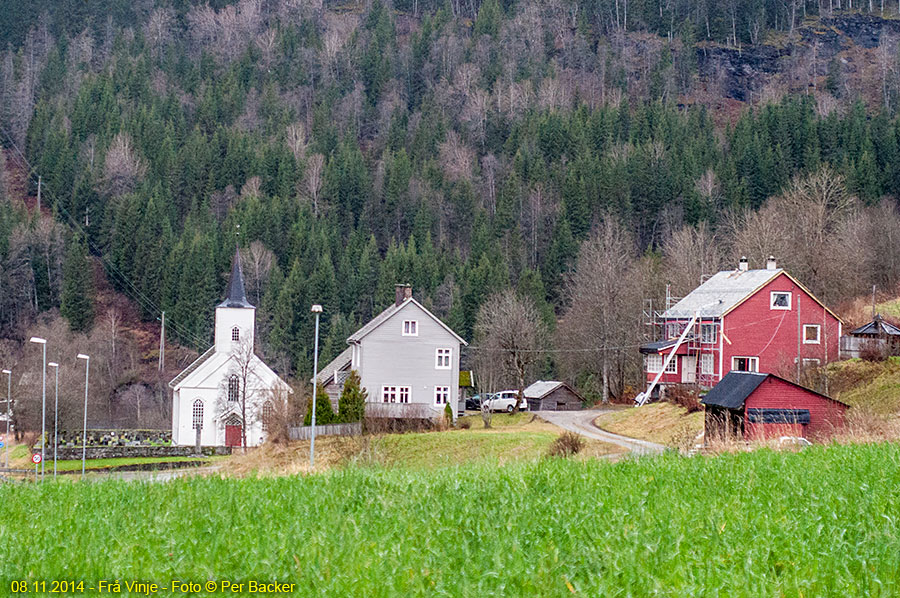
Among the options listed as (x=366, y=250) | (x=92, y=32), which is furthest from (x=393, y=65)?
(x=366, y=250)

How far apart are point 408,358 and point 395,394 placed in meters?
2.11

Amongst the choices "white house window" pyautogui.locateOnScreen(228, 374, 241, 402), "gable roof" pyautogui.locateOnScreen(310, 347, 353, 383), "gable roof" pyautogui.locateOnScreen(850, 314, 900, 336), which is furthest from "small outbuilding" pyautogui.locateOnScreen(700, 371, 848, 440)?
"white house window" pyautogui.locateOnScreen(228, 374, 241, 402)

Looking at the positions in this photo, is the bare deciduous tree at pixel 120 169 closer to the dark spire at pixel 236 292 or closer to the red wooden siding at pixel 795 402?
the dark spire at pixel 236 292

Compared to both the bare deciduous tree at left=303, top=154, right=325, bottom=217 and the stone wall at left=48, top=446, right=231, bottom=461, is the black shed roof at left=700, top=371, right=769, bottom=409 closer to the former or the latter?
the stone wall at left=48, top=446, right=231, bottom=461

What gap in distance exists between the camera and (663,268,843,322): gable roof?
1960 inches

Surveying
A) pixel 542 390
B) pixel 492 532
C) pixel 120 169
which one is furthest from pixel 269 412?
pixel 120 169

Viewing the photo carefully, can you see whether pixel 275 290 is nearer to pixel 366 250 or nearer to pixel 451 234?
pixel 366 250

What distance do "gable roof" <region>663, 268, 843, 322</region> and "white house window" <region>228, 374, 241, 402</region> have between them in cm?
2881

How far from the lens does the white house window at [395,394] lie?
53.3m

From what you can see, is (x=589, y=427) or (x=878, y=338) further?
(x=589, y=427)

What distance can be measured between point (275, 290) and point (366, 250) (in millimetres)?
10423

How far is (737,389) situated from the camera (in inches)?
1297

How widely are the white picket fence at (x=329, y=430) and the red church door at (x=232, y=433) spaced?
23.8m

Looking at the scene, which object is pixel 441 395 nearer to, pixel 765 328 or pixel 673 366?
pixel 673 366
